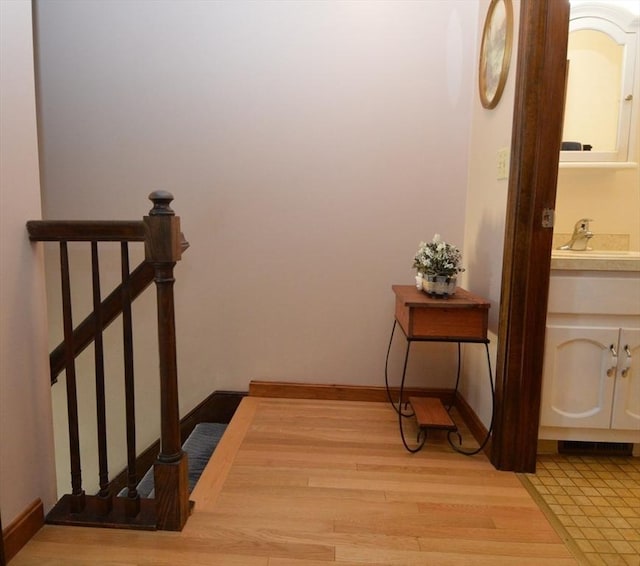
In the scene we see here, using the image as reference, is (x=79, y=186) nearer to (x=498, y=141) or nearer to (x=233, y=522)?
(x=233, y=522)

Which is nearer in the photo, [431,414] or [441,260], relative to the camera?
[441,260]

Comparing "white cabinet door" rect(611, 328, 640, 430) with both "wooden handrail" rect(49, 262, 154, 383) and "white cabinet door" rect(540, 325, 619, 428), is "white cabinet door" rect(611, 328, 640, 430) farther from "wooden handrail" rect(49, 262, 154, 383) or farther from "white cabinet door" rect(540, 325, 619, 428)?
"wooden handrail" rect(49, 262, 154, 383)

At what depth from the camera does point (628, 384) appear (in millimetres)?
1896

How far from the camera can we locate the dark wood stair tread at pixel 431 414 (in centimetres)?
197

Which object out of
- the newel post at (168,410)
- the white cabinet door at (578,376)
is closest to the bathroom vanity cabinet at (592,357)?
the white cabinet door at (578,376)

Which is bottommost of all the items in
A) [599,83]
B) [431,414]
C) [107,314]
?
[431,414]

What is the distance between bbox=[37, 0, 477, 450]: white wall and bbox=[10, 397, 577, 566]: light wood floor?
639 mm

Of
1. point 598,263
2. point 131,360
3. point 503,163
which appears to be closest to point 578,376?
point 598,263

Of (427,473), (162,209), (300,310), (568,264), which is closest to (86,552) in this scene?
(162,209)

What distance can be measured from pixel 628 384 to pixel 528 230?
0.84 m

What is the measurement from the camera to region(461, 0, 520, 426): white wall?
188cm

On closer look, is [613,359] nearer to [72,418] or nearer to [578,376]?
[578,376]

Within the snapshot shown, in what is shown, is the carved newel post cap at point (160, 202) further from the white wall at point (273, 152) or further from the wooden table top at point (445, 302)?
the white wall at point (273, 152)

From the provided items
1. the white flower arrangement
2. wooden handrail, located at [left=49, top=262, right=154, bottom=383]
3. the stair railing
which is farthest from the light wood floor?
the white flower arrangement
